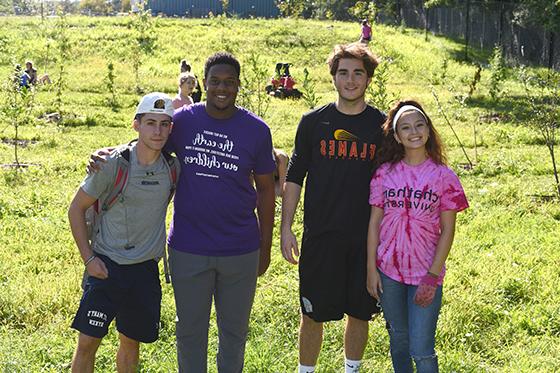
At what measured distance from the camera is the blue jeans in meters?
3.46

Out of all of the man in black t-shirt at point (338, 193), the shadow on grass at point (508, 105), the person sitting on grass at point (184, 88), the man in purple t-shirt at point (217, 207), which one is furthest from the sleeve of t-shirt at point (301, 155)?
the shadow on grass at point (508, 105)

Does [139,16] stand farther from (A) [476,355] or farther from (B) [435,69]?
(A) [476,355]

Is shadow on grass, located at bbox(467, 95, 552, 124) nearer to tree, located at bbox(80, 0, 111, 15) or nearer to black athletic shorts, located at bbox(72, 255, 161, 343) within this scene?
black athletic shorts, located at bbox(72, 255, 161, 343)

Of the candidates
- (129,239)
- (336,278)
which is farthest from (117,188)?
(336,278)

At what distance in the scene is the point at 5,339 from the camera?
4.62m

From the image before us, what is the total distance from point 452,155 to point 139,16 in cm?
1667

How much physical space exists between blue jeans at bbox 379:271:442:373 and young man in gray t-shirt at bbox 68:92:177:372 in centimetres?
130

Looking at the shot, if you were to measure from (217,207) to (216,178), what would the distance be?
155 millimetres

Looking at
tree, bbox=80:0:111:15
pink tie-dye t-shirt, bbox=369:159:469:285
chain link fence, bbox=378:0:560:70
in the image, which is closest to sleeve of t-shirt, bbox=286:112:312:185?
pink tie-dye t-shirt, bbox=369:159:469:285

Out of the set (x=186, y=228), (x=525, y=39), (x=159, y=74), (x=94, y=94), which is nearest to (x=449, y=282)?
(x=186, y=228)

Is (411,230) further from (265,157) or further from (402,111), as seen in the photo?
(265,157)

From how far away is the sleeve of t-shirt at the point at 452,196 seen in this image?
11.3 feet

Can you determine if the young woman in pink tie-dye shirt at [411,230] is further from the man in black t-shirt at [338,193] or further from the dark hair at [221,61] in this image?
the dark hair at [221,61]

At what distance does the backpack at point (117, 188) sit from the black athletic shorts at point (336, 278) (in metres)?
0.88
